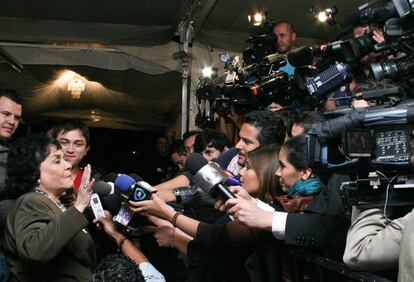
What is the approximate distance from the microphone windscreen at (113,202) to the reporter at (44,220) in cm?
10

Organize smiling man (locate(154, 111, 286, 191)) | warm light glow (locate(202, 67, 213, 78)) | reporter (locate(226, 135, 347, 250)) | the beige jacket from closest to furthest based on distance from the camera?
the beige jacket → reporter (locate(226, 135, 347, 250)) → smiling man (locate(154, 111, 286, 191)) → warm light glow (locate(202, 67, 213, 78))

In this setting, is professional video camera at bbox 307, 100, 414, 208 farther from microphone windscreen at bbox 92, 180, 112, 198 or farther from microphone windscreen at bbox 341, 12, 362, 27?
microphone windscreen at bbox 92, 180, 112, 198

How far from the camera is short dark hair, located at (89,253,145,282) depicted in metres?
1.41

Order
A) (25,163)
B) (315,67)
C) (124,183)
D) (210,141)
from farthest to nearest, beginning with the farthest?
(210,141), (315,67), (25,163), (124,183)

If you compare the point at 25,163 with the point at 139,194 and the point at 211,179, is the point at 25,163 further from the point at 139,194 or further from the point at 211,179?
the point at 211,179

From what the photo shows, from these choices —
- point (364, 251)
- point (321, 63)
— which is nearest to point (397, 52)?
point (321, 63)

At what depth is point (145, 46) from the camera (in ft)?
17.1

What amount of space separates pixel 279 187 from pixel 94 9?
3.35 meters

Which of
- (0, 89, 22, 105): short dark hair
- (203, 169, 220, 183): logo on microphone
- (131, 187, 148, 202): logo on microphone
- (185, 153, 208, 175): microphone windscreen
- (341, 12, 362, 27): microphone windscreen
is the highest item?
(341, 12, 362, 27): microphone windscreen

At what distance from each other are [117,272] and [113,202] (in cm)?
69

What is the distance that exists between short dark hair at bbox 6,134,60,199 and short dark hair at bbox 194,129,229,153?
1.58 m

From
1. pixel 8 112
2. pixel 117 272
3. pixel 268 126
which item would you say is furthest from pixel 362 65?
pixel 8 112

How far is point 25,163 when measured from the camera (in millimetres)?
2076

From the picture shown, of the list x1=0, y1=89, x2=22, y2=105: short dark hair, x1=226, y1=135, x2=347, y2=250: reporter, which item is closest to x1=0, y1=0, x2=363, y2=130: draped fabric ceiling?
x1=0, y1=89, x2=22, y2=105: short dark hair
